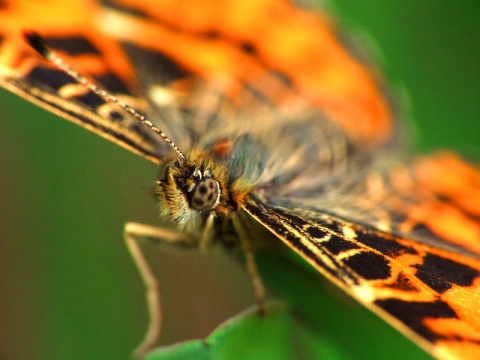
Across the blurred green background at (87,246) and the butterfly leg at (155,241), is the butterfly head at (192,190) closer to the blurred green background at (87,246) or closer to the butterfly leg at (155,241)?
the butterfly leg at (155,241)

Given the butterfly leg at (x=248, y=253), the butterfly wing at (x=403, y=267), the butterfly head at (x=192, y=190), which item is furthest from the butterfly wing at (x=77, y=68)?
the butterfly wing at (x=403, y=267)

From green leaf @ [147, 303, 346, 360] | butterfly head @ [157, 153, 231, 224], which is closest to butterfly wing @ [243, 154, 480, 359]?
butterfly head @ [157, 153, 231, 224]

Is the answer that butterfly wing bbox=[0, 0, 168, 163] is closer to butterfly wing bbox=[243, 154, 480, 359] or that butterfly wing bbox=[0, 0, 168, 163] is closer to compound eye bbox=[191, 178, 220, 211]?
compound eye bbox=[191, 178, 220, 211]

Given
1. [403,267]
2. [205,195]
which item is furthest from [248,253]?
[403,267]

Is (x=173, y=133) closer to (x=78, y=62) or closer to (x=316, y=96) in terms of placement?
(x=78, y=62)

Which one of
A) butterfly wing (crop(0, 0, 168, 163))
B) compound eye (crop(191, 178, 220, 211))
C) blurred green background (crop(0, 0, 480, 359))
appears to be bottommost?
blurred green background (crop(0, 0, 480, 359))

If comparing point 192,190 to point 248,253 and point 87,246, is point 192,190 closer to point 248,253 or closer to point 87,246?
point 248,253
